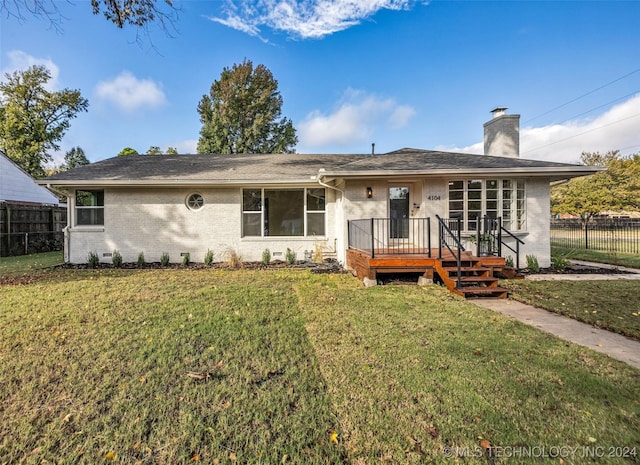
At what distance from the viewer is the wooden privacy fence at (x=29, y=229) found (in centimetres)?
1254

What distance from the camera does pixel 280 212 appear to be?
10.2m

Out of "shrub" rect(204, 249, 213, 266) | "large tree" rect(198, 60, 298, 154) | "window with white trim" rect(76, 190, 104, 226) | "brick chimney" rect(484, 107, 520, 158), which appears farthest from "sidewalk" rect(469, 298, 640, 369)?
"large tree" rect(198, 60, 298, 154)

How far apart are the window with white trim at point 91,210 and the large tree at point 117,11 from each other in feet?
20.6

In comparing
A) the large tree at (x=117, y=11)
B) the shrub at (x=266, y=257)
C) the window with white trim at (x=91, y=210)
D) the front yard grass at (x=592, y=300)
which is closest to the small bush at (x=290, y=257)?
the shrub at (x=266, y=257)

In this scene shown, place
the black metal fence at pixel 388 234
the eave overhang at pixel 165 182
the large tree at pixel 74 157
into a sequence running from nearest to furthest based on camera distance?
1. the black metal fence at pixel 388 234
2. the eave overhang at pixel 165 182
3. the large tree at pixel 74 157

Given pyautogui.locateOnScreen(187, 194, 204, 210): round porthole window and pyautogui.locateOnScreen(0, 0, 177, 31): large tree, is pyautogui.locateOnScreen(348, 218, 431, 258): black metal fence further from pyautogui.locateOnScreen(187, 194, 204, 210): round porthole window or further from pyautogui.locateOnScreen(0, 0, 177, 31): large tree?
pyautogui.locateOnScreen(0, 0, 177, 31): large tree

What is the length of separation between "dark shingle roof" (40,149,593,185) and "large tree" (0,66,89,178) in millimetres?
18426

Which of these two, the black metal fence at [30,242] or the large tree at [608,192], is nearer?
the black metal fence at [30,242]

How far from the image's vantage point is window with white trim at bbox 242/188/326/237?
33.3 feet

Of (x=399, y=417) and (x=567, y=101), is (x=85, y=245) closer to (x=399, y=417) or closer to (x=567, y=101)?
(x=399, y=417)

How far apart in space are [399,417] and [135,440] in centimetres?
189

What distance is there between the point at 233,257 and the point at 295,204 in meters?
2.66

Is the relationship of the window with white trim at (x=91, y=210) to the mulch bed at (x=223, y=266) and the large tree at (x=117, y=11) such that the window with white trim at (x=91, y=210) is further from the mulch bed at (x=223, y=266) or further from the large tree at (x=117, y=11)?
the large tree at (x=117, y=11)

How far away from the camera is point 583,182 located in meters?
32.8
